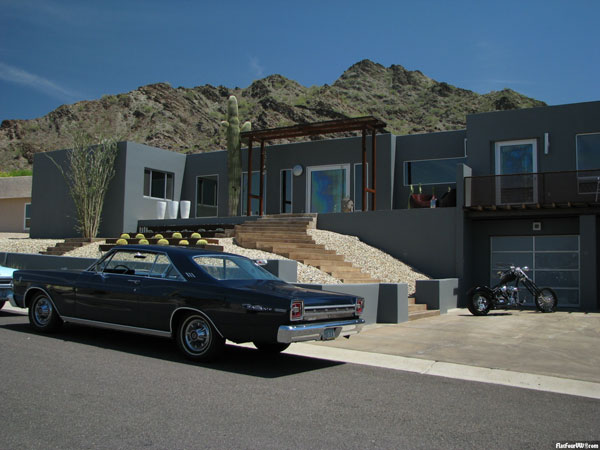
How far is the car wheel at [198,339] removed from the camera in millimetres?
6691

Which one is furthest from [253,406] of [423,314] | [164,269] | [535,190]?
[535,190]

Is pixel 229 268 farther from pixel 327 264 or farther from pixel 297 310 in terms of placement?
pixel 327 264

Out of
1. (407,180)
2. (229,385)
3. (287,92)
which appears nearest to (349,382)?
(229,385)

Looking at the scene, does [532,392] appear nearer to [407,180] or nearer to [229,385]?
[229,385]

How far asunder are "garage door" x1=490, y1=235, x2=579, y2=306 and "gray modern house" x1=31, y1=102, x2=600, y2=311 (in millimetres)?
30

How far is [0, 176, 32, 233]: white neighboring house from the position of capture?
31516 mm

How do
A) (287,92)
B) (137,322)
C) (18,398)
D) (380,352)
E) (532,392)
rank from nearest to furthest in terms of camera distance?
1. (18,398)
2. (532,392)
3. (137,322)
4. (380,352)
5. (287,92)

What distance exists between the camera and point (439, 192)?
69.3 ft

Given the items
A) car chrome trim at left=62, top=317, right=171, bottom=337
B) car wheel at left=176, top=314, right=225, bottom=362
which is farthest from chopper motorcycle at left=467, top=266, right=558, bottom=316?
car chrome trim at left=62, top=317, right=171, bottom=337

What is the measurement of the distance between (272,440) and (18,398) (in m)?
2.46

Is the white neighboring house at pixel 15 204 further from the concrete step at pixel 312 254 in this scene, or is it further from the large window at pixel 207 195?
the concrete step at pixel 312 254

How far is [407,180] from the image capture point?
21672 millimetres

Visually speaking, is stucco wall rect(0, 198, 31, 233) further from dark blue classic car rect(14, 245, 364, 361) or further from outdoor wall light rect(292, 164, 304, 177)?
dark blue classic car rect(14, 245, 364, 361)

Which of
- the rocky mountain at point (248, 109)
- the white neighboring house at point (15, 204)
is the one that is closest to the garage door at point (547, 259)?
the white neighboring house at point (15, 204)
